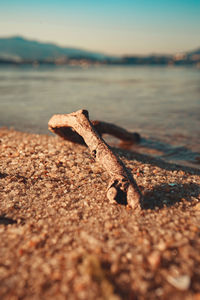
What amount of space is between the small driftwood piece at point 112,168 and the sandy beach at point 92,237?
202mm

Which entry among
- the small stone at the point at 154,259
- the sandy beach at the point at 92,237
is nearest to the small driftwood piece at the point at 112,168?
the sandy beach at the point at 92,237

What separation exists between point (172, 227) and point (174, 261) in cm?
76

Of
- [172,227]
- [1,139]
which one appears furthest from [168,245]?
[1,139]

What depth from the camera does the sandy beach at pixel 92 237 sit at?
8.34ft

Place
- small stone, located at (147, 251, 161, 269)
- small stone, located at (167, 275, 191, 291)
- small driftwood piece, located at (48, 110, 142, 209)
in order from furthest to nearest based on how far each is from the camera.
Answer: small driftwood piece, located at (48, 110, 142, 209), small stone, located at (147, 251, 161, 269), small stone, located at (167, 275, 191, 291)

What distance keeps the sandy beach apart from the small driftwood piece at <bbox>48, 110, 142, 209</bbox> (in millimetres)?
202

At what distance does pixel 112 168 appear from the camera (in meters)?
4.64

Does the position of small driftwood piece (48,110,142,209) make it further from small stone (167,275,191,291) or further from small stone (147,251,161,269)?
small stone (167,275,191,291)

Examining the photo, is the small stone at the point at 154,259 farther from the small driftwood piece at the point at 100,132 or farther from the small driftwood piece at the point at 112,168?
the small driftwood piece at the point at 100,132

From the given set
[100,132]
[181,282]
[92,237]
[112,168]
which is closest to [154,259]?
[181,282]

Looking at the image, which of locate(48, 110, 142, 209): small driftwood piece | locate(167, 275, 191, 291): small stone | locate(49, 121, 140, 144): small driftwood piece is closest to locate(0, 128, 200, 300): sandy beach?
locate(167, 275, 191, 291): small stone

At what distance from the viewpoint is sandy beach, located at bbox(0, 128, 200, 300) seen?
100 inches

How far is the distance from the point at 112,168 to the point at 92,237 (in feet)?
5.45

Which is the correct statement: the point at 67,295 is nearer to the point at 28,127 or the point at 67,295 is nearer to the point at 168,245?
the point at 168,245
